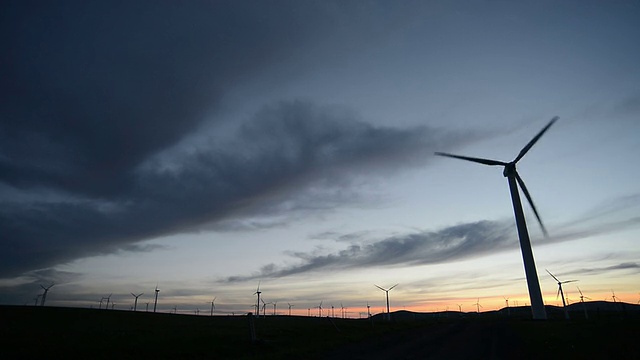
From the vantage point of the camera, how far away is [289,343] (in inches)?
1778

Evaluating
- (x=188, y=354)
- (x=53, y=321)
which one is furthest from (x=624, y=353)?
(x=53, y=321)

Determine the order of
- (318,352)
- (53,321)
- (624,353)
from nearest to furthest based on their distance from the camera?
(624,353)
(318,352)
(53,321)

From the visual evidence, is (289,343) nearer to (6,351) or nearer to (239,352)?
(239,352)

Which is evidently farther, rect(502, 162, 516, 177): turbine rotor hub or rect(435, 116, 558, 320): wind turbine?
rect(502, 162, 516, 177): turbine rotor hub

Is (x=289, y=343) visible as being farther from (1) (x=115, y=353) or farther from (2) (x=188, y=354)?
(1) (x=115, y=353)

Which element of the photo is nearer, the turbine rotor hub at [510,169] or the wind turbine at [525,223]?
the wind turbine at [525,223]

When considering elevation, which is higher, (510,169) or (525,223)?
(510,169)

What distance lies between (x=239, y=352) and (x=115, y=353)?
10.9 meters

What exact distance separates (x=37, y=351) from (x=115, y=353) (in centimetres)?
774

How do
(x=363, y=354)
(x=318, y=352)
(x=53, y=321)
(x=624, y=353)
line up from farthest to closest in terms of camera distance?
1. (x=53, y=321)
2. (x=318, y=352)
3. (x=363, y=354)
4. (x=624, y=353)

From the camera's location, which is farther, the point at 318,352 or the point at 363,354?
Result: the point at 318,352

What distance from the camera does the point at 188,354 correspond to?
35.1 m

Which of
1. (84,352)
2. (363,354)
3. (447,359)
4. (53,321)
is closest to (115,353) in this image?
(84,352)

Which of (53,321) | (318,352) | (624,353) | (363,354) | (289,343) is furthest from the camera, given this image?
(53,321)
